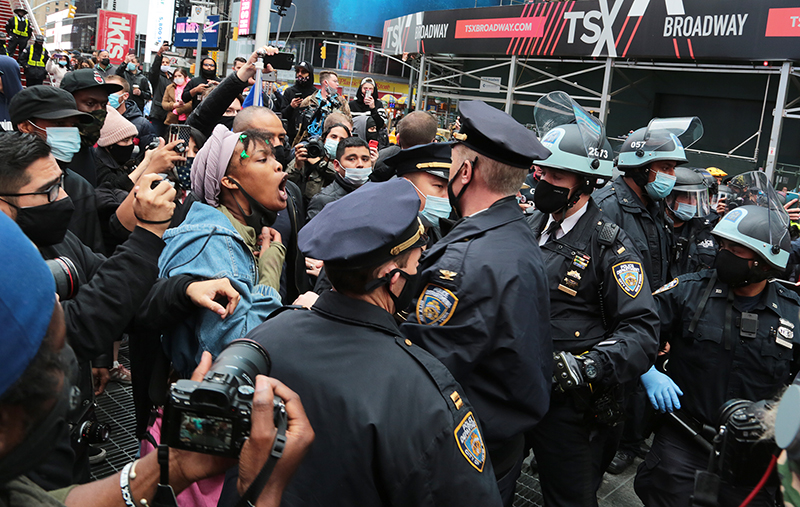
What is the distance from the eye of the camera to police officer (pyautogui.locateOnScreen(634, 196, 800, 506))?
3.43m

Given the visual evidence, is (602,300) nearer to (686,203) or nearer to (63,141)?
(686,203)

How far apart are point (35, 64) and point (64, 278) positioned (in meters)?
8.94

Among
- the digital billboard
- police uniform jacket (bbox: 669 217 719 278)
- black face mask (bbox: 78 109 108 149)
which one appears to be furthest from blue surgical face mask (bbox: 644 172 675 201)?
the digital billboard

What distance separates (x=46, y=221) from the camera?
2398 millimetres

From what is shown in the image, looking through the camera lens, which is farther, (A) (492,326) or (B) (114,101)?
(B) (114,101)

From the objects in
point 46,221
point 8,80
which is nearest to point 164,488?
point 46,221

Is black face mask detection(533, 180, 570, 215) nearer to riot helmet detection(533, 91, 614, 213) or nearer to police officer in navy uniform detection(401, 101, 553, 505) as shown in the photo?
riot helmet detection(533, 91, 614, 213)

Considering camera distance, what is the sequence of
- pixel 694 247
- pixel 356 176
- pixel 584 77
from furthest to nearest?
pixel 584 77, pixel 694 247, pixel 356 176

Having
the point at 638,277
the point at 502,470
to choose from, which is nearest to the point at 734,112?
the point at 638,277

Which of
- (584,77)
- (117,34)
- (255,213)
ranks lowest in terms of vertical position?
(255,213)

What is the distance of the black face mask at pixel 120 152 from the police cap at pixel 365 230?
12.4 feet

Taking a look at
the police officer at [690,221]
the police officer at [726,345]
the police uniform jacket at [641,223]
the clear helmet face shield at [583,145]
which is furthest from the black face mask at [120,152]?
the police officer at [690,221]

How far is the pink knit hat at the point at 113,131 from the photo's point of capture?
16.4ft

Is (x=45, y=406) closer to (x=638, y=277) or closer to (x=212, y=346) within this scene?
(x=212, y=346)
